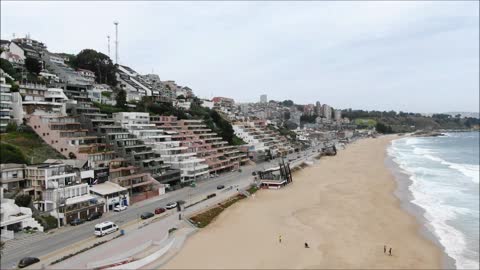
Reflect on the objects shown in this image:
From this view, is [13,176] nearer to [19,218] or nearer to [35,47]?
[19,218]

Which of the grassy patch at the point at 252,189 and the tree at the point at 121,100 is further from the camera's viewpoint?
the tree at the point at 121,100

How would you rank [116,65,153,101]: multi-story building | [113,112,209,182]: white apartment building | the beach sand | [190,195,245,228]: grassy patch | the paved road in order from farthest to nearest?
1. [116,65,153,101]: multi-story building
2. [113,112,209,182]: white apartment building
3. [190,195,245,228]: grassy patch
4. the beach sand
5. the paved road

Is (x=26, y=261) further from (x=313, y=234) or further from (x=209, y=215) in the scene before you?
(x=313, y=234)

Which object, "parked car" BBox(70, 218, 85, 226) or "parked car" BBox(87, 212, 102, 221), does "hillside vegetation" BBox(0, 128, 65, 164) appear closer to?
"parked car" BBox(87, 212, 102, 221)

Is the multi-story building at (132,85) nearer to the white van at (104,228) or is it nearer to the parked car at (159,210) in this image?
the parked car at (159,210)

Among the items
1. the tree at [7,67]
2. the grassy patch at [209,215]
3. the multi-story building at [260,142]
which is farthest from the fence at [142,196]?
the multi-story building at [260,142]

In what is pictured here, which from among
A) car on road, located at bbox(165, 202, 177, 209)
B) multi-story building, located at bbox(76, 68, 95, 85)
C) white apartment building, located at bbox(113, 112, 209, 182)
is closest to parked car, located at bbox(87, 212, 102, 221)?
car on road, located at bbox(165, 202, 177, 209)

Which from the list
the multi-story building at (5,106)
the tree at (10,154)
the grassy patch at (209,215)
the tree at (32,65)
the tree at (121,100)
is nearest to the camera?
the grassy patch at (209,215)
